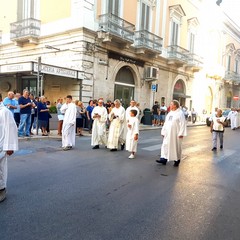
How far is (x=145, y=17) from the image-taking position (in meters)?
22.2

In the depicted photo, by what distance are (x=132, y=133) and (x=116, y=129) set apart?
1.18 meters

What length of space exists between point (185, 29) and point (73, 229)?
28.2 metres

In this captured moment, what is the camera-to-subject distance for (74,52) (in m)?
17.4

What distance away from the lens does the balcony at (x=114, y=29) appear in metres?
17.4

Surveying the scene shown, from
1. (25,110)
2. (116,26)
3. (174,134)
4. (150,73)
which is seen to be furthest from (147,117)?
(174,134)

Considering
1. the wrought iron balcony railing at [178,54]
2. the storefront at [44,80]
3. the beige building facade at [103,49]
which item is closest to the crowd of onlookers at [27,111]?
the beige building facade at [103,49]

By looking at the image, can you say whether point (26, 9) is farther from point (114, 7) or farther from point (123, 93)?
point (123, 93)

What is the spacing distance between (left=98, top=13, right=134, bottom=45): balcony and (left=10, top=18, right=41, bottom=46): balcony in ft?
16.2

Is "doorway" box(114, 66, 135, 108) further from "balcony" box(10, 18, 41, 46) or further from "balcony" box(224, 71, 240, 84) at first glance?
"balcony" box(224, 71, 240, 84)

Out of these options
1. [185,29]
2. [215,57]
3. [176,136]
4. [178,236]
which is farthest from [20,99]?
[215,57]

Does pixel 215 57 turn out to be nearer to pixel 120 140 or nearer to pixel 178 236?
pixel 120 140

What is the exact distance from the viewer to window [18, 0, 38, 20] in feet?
65.2

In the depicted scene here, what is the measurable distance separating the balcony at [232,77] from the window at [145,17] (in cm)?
2037

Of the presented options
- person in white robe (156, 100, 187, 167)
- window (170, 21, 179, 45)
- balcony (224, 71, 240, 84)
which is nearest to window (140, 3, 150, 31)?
window (170, 21, 179, 45)
